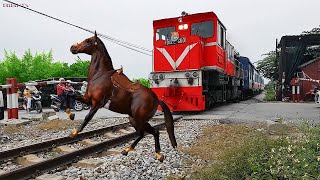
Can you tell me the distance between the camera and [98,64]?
237cm

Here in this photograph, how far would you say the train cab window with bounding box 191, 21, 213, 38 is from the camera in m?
13.2

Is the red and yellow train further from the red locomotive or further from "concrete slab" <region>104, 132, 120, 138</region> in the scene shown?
"concrete slab" <region>104, 132, 120, 138</region>

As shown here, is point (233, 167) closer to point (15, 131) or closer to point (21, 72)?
point (15, 131)

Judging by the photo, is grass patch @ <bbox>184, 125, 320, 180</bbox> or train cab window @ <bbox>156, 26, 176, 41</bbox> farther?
train cab window @ <bbox>156, 26, 176, 41</bbox>

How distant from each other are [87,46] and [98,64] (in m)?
0.15

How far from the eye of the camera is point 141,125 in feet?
7.50

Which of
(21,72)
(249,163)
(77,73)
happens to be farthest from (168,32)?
(21,72)

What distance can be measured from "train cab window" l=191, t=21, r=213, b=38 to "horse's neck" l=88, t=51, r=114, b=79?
1112 cm

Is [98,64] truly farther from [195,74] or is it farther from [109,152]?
[195,74]

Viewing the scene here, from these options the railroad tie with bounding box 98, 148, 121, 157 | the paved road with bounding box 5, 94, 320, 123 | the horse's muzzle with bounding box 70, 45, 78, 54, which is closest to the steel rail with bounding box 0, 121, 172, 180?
the railroad tie with bounding box 98, 148, 121, 157

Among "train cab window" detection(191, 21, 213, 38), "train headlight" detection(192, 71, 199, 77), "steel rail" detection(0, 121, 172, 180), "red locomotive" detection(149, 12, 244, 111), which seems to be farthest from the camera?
"train cab window" detection(191, 21, 213, 38)

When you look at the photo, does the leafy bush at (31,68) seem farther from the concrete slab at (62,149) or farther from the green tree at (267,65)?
the green tree at (267,65)

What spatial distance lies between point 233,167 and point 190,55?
Answer: 7.79m

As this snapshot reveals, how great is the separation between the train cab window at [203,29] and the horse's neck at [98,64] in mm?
11115
